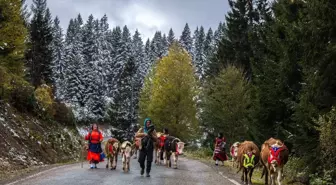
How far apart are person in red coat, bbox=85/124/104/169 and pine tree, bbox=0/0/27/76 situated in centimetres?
1238

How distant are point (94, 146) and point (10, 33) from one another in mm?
12895

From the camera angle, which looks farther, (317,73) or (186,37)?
(186,37)

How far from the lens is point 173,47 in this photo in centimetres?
4262

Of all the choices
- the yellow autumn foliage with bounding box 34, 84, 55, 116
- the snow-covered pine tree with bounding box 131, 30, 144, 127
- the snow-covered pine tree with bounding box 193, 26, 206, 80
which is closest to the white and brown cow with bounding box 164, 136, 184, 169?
the yellow autumn foliage with bounding box 34, 84, 55, 116

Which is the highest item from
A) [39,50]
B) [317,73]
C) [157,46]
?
[157,46]

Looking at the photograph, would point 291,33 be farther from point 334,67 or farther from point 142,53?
point 142,53

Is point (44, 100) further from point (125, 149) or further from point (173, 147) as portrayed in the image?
point (125, 149)

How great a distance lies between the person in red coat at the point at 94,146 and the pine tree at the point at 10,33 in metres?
12.4

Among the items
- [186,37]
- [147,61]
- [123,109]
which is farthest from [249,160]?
[186,37]

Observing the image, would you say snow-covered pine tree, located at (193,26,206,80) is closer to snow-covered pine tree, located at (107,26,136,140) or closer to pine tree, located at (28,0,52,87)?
snow-covered pine tree, located at (107,26,136,140)

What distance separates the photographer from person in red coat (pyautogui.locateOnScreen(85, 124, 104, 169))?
59.5 feet

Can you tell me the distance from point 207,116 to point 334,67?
25140 millimetres

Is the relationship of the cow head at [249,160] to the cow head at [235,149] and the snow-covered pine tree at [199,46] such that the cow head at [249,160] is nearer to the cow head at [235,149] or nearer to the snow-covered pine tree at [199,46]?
the cow head at [235,149]

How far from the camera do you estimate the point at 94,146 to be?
60.0ft
